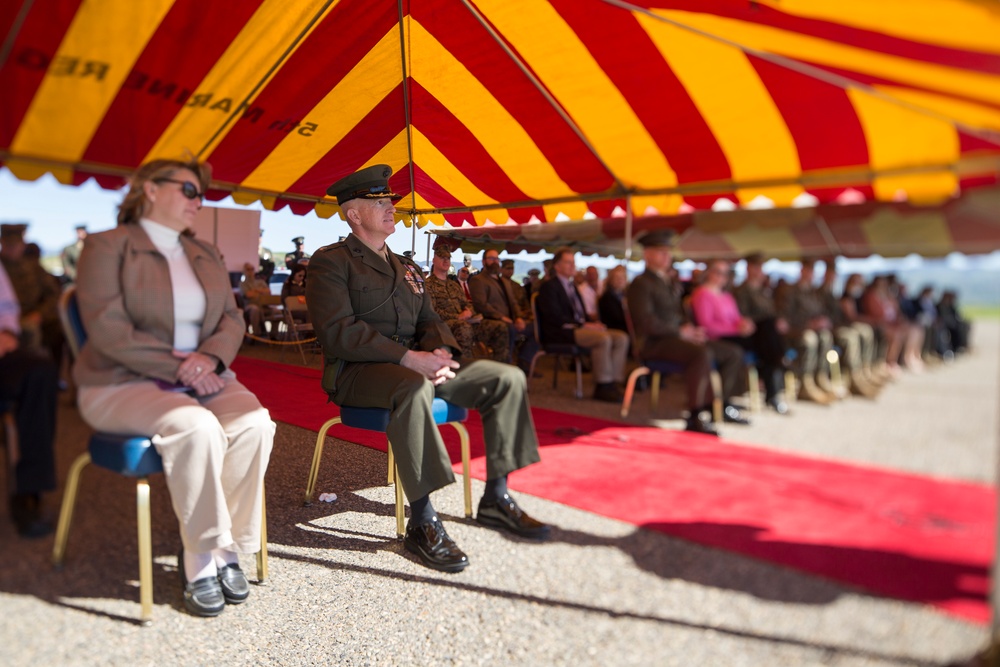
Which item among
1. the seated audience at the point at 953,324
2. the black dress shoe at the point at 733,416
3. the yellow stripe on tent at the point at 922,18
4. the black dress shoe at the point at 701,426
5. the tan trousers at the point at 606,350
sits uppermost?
the yellow stripe on tent at the point at 922,18

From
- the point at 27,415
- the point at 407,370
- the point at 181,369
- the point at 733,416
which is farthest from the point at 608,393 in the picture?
the point at 27,415

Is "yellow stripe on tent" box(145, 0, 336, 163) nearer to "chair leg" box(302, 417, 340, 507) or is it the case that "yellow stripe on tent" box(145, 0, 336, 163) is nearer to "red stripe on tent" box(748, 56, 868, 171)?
"chair leg" box(302, 417, 340, 507)

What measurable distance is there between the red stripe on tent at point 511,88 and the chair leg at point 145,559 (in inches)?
47.1

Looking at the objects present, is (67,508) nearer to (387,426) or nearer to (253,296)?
(253,296)

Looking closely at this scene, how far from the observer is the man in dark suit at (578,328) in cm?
146

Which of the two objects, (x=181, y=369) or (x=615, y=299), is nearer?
(x=181, y=369)

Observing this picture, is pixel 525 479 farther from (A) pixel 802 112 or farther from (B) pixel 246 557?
(A) pixel 802 112

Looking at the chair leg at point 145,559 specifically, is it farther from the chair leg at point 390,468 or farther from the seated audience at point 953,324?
the seated audience at point 953,324

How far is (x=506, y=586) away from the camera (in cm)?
A: 153

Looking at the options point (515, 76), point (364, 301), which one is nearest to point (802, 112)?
point (515, 76)

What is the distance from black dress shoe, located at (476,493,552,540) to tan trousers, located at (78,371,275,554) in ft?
1.95

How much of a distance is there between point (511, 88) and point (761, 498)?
1235 millimetres

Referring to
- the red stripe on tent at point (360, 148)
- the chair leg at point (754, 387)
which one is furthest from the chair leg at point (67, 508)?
the chair leg at point (754, 387)

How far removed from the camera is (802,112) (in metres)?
1.20
